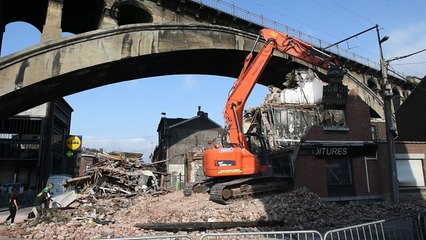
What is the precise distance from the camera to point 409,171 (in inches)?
739

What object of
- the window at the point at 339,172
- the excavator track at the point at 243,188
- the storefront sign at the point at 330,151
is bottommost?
the excavator track at the point at 243,188

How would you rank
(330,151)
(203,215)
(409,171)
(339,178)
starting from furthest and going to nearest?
(409,171) < (339,178) < (330,151) < (203,215)

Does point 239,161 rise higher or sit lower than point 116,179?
higher

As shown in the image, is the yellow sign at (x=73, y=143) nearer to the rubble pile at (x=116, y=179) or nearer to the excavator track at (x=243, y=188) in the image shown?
the rubble pile at (x=116, y=179)

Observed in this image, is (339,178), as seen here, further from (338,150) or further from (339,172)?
(338,150)

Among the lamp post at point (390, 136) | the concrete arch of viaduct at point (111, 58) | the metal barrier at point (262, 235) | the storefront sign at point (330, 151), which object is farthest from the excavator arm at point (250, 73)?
the concrete arch of viaduct at point (111, 58)

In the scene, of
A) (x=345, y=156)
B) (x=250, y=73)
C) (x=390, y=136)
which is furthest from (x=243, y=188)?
(x=390, y=136)

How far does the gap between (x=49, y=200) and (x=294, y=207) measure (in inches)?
420

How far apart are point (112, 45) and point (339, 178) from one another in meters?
15.8

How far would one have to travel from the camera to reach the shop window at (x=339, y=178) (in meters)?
16.4

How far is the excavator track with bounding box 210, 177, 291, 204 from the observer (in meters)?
13.4

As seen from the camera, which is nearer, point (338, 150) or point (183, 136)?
point (338, 150)

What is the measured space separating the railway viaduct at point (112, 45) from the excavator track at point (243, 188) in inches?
517

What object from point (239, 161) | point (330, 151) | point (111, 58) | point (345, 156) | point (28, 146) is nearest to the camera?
point (239, 161)
